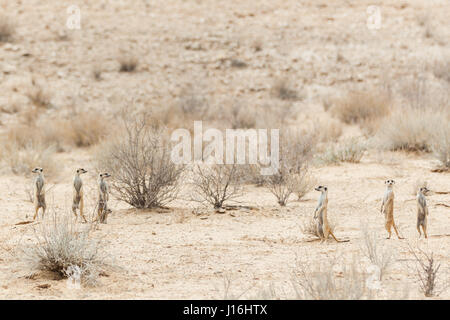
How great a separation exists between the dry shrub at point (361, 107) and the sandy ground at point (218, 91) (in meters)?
1.21

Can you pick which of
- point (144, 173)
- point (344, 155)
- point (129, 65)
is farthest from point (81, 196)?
point (129, 65)

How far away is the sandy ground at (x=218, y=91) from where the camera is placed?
20.9 ft

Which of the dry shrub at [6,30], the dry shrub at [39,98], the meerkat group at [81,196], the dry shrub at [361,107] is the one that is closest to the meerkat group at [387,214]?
the meerkat group at [81,196]

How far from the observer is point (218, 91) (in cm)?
1981

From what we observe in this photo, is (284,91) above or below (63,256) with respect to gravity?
above

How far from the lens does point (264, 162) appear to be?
11273mm

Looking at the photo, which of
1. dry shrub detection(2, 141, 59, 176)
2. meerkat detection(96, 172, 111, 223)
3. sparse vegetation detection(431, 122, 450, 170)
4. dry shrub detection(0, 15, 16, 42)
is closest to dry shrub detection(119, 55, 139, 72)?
dry shrub detection(0, 15, 16, 42)

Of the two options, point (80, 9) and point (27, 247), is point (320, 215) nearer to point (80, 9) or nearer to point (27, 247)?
point (27, 247)

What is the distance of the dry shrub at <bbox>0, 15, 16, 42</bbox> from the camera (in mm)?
21406

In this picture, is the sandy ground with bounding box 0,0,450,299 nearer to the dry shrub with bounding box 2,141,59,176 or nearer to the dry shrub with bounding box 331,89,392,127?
the dry shrub with bounding box 2,141,59,176

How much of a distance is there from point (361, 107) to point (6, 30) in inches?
437

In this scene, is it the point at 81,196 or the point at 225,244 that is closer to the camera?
the point at 225,244

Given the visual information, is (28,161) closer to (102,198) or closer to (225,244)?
(102,198)
